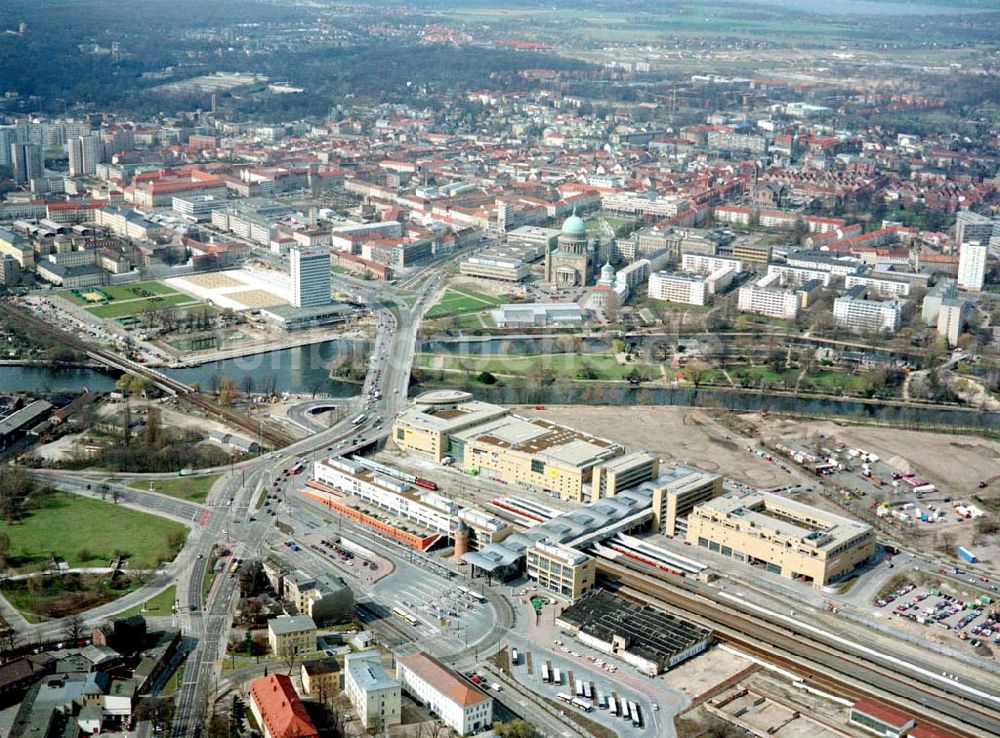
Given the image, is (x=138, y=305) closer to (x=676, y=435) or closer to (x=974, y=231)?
(x=676, y=435)

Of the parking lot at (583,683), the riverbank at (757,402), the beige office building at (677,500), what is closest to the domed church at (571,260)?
the riverbank at (757,402)

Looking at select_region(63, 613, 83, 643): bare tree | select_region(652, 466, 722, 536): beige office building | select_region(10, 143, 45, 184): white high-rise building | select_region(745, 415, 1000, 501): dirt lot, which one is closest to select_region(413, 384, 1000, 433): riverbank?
select_region(745, 415, 1000, 501): dirt lot

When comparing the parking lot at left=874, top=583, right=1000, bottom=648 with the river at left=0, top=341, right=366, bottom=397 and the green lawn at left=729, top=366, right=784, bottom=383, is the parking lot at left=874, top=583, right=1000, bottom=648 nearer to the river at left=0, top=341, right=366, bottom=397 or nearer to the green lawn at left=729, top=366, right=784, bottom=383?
the green lawn at left=729, top=366, right=784, bottom=383

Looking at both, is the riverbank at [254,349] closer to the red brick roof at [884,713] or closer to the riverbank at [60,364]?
the riverbank at [60,364]

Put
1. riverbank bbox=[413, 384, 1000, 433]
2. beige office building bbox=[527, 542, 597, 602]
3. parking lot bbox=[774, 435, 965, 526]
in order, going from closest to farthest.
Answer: beige office building bbox=[527, 542, 597, 602]
parking lot bbox=[774, 435, 965, 526]
riverbank bbox=[413, 384, 1000, 433]

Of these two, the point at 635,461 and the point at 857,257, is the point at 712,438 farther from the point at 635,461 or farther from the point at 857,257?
the point at 857,257

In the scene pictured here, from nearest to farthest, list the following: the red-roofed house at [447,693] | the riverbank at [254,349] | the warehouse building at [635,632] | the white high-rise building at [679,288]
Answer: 1. the red-roofed house at [447,693]
2. the warehouse building at [635,632]
3. the riverbank at [254,349]
4. the white high-rise building at [679,288]
